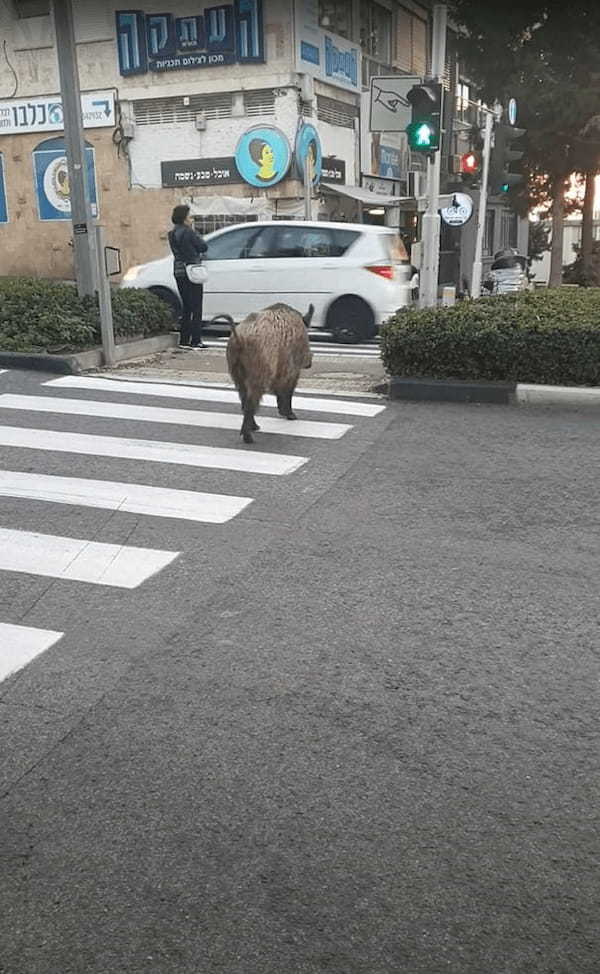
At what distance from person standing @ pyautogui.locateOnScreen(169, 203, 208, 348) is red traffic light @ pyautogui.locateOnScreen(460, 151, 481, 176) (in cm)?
497

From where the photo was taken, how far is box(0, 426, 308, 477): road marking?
292 inches

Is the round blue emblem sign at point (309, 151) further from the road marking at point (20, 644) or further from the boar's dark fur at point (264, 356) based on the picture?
the road marking at point (20, 644)

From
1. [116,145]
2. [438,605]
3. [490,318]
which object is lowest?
[438,605]

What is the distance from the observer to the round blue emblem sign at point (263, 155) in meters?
23.0

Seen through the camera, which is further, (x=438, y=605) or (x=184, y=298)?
(x=184, y=298)

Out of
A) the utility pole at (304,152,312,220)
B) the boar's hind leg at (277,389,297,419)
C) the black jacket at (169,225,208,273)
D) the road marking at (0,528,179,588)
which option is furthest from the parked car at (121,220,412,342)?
the road marking at (0,528,179,588)

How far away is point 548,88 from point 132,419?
21835mm

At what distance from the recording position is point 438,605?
15.9 feet

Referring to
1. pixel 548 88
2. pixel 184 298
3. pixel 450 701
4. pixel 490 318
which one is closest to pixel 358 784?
pixel 450 701

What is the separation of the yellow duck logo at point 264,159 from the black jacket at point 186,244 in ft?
38.0

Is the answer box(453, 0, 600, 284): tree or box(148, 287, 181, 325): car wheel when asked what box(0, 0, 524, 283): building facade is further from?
box(148, 287, 181, 325): car wheel

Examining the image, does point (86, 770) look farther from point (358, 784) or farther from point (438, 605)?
point (438, 605)

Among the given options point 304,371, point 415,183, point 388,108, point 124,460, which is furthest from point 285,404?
point 415,183

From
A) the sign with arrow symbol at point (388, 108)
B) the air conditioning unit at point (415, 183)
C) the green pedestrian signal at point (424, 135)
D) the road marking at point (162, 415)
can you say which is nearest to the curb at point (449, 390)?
the road marking at point (162, 415)
